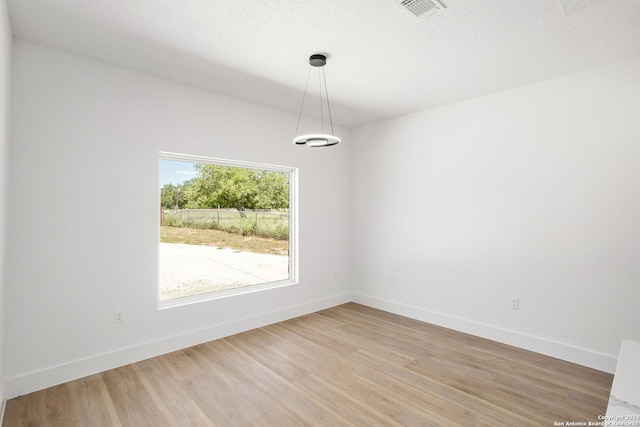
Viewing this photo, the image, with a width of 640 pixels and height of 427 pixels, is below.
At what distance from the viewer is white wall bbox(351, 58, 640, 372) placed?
2.91 metres

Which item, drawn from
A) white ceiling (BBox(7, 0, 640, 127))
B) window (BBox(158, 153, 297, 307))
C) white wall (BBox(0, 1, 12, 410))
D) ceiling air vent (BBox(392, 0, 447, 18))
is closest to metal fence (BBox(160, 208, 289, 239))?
window (BBox(158, 153, 297, 307))

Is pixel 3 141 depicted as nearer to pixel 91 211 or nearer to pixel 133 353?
pixel 91 211

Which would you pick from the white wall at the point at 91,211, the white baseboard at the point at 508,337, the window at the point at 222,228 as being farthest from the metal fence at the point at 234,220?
the white baseboard at the point at 508,337

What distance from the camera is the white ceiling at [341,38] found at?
85.7 inches

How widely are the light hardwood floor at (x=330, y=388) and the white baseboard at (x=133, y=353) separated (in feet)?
0.25

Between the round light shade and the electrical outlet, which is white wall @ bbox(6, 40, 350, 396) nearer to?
the electrical outlet

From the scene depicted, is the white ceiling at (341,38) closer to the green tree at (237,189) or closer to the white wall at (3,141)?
the white wall at (3,141)

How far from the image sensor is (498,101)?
143 inches

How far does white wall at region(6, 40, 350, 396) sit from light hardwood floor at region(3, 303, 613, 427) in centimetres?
26

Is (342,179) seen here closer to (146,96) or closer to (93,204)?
(146,96)

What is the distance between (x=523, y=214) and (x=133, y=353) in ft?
13.7

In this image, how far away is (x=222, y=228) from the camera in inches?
157

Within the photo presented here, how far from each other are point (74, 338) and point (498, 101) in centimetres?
480

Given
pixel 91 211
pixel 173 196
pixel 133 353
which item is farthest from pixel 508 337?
pixel 91 211
